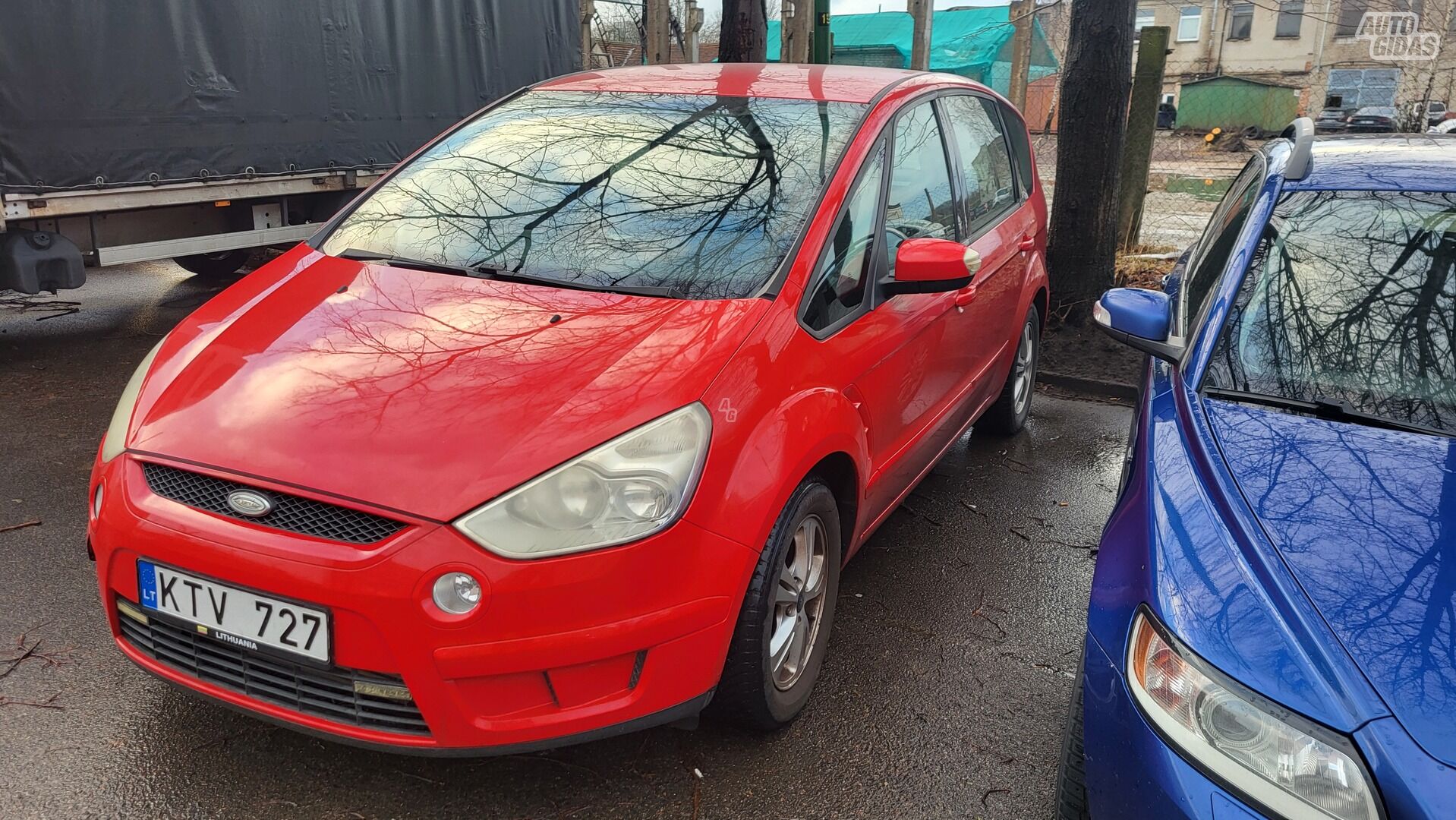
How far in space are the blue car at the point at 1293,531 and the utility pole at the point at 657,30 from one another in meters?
7.87

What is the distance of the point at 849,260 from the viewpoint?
3.02 meters

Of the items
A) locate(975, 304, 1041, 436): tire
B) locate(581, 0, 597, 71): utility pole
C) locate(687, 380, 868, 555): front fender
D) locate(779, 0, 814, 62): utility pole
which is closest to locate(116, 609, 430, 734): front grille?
locate(687, 380, 868, 555): front fender

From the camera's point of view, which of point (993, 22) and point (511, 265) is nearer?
point (511, 265)

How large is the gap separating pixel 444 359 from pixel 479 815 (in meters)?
1.05

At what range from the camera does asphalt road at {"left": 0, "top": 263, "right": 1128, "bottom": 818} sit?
2.46m

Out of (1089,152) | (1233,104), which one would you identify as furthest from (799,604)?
(1233,104)

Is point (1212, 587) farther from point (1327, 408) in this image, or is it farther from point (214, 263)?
point (214, 263)

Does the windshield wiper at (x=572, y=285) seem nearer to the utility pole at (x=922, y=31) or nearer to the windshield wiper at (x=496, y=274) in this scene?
the windshield wiper at (x=496, y=274)

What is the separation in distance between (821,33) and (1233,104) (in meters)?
29.8

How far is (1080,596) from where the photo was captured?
142 inches

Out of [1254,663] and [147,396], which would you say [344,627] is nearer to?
[147,396]

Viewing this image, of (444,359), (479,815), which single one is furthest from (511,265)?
(479,815)

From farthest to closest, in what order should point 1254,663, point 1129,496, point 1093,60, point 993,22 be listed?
point 993,22 → point 1093,60 → point 1129,496 → point 1254,663

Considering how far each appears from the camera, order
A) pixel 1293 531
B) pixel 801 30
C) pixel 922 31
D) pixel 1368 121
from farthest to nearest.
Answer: pixel 1368 121 < pixel 922 31 < pixel 801 30 < pixel 1293 531
